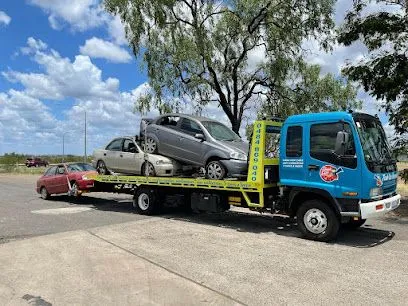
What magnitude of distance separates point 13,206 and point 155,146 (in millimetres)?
6858

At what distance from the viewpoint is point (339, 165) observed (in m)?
9.12

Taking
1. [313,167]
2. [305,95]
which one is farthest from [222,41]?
[313,167]

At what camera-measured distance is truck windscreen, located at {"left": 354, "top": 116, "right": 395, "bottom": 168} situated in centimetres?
904

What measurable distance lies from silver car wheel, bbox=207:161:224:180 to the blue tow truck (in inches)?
10.5

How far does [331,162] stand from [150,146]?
571 centimetres

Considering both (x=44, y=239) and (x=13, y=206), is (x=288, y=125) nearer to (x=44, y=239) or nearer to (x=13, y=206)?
(x=44, y=239)

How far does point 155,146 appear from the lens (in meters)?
13.3

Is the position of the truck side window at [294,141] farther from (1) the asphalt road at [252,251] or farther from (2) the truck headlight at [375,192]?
(1) the asphalt road at [252,251]

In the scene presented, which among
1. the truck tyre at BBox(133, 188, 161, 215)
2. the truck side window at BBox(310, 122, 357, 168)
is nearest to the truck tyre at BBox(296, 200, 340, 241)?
the truck side window at BBox(310, 122, 357, 168)

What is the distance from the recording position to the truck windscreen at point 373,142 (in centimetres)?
904

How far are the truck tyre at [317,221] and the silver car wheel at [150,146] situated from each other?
16.3 ft

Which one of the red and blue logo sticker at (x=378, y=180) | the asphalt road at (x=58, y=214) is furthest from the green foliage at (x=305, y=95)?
the red and blue logo sticker at (x=378, y=180)

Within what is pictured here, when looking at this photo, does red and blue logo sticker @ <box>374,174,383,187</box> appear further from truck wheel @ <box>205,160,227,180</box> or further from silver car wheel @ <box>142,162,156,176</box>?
silver car wheel @ <box>142,162,156,176</box>

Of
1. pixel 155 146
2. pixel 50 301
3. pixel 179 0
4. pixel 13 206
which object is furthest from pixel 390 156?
pixel 179 0
